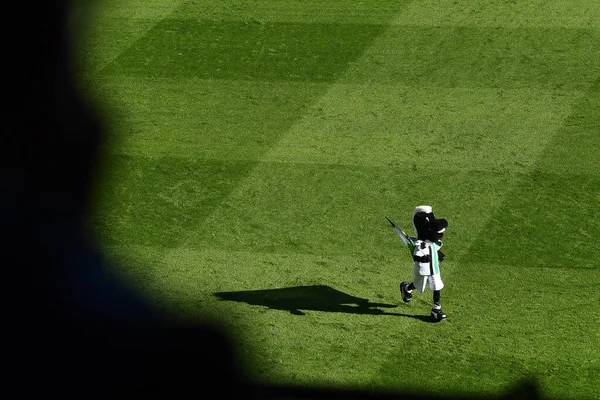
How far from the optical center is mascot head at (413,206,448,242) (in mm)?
8648

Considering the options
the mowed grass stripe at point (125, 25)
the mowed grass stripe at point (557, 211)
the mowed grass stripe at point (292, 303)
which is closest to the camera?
the mowed grass stripe at point (292, 303)

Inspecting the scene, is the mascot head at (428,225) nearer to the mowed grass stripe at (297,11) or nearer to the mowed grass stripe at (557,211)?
the mowed grass stripe at (557,211)

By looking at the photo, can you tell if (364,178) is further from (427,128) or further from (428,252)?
(428,252)

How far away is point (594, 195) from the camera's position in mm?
Answer: 11492

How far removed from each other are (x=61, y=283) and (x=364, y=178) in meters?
10.6

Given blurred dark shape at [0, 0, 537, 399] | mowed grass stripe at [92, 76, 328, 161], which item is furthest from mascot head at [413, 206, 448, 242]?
blurred dark shape at [0, 0, 537, 399]

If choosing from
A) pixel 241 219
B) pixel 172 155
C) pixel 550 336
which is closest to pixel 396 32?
pixel 172 155

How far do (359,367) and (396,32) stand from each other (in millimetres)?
9035

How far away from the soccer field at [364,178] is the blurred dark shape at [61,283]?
3.89m

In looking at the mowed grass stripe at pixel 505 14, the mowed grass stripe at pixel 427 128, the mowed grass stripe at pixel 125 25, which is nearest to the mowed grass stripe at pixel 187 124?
the mowed grass stripe at pixel 125 25

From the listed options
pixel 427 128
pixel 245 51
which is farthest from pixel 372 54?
pixel 427 128

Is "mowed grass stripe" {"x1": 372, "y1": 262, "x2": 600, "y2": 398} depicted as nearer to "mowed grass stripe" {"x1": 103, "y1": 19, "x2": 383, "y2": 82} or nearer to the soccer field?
the soccer field

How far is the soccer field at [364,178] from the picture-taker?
8516 mm

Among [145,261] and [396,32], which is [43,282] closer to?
[145,261]
